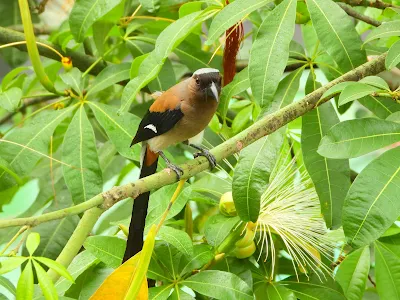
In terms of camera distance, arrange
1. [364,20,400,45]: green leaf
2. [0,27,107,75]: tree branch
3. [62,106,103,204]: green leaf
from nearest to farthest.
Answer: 1. [364,20,400,45]: green leaf
2. [62,106,103,204]: green leaf
3. [0,27,107,75]: tree branch

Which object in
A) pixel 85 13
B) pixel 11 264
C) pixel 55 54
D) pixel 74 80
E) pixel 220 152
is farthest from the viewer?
pixel 55 54

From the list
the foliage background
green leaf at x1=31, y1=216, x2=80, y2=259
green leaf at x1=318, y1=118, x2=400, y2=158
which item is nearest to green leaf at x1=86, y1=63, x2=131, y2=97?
the foliage background

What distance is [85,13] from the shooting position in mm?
1250

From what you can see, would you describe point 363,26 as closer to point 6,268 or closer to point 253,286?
point 253,286

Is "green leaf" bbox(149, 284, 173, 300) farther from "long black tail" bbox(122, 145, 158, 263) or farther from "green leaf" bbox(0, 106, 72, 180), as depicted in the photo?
"green leaf" bbox(0, 106, 72, 180)

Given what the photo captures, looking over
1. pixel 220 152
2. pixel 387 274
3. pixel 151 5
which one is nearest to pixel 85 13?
pixel 151 5

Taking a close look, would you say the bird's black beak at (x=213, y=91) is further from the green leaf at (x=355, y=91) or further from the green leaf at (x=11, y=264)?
the green leaf at (x=11, y=264)

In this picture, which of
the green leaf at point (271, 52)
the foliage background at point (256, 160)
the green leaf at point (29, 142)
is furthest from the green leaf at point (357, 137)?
the green leaf at point (29, 142)

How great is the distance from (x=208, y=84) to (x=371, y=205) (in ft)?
1.33

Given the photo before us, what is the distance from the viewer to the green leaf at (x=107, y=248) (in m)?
1.08

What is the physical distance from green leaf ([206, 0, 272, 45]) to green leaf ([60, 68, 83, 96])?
1.33 ft

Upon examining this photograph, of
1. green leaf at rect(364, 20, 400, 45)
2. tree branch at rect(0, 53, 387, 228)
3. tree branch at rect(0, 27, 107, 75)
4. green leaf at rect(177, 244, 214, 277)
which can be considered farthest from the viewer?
tree branch at rect(0, 27, 107, 75)

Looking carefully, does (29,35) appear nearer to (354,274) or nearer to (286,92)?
(286,92)

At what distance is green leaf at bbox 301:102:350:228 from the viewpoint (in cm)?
114
